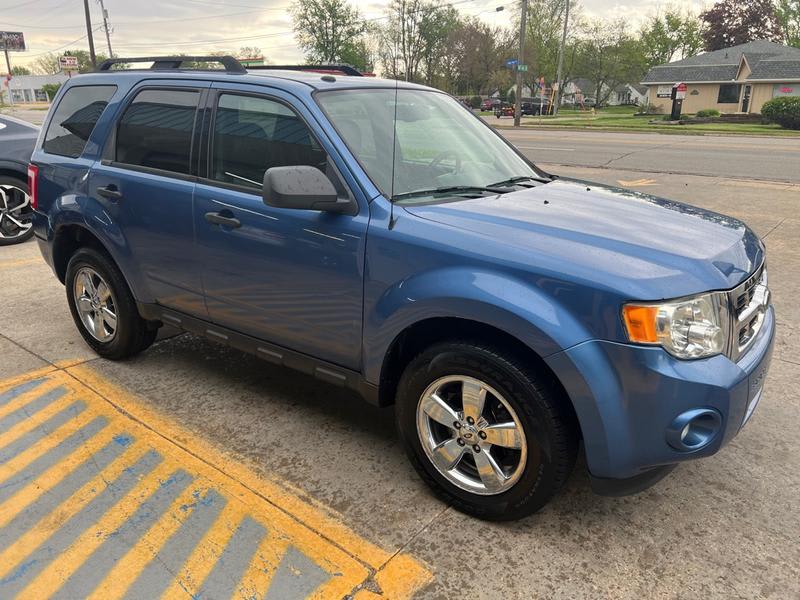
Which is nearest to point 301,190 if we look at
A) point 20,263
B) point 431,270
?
point 431,270

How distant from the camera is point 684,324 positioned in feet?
7.24

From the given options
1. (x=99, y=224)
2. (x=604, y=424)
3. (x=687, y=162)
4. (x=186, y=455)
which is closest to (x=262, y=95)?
(x=99, y=224)

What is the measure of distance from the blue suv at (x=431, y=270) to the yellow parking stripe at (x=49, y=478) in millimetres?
834

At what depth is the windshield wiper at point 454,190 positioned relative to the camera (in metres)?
2.91

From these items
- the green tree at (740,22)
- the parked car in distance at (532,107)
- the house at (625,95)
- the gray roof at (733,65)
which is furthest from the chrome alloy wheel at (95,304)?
the house at (625,95)

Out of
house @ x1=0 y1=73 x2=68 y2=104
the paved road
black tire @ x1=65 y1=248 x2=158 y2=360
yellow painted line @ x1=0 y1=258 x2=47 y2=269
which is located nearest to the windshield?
black tire @ x1=65 y1=248 x2=158 y2=360

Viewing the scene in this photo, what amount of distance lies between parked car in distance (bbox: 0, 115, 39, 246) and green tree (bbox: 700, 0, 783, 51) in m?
76.7

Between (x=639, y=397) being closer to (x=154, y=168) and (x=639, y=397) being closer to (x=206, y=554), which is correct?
(x=206, y=554)

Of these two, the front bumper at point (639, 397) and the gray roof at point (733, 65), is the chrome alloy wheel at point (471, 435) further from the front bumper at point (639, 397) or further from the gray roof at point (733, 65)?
the gray roof at point (733, 65)

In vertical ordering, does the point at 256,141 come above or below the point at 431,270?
above

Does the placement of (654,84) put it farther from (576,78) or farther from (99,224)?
(99,224)

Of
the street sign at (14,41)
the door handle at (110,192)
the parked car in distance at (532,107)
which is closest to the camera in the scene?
the door handle at (110,192)

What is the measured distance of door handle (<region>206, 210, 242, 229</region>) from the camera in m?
3.18

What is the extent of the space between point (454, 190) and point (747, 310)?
1.39 metres
